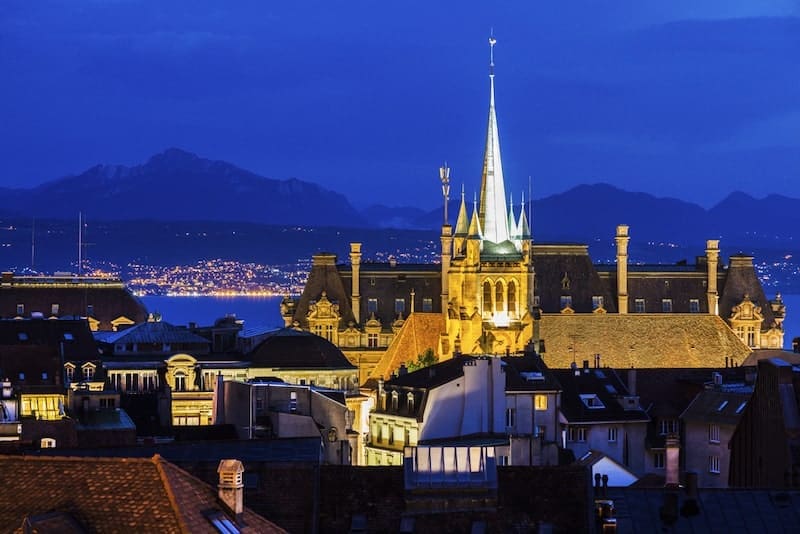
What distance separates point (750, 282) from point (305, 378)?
57997 millimetres

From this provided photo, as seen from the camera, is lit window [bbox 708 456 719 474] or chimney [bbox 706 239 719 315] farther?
chimney [bbox 706 239 719 315]

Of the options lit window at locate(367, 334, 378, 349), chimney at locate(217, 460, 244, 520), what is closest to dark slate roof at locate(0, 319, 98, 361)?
lit window at locate(367, 334, 378, 349)

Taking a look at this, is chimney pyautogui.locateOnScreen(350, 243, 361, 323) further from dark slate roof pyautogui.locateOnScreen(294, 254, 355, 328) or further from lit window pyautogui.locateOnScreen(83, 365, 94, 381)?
lit window pyautogui.locateOnScreen(83, 365, 94, 381)

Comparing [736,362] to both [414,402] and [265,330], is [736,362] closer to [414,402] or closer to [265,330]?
[265,330]

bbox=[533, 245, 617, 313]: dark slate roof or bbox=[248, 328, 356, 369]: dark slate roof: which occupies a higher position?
bbox=[533, 245, 617, 313]: dark slate roof

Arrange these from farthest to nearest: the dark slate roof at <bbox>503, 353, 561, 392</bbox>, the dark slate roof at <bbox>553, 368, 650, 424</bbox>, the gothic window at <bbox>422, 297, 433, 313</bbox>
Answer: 1. the gothic window at <bbox>422, 297, 433, 313</bbox>
2. the dark slate roof at <bbox>553, 368, 650, 424</bbox>
3. the dark slate roof at <bbox>503, 353, 561, 392</bbox>

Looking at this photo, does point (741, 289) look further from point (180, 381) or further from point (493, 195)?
point (180, 381)

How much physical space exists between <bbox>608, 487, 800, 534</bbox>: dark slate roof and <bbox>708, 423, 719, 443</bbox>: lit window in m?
39.3

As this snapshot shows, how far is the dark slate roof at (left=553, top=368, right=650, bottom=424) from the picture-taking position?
313 ft

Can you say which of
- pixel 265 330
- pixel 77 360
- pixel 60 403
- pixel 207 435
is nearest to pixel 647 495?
pixel 207 435

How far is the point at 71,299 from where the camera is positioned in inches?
5768

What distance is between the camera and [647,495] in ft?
168

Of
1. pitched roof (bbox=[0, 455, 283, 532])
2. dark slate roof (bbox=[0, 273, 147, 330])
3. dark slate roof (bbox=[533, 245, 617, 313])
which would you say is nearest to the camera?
pitched roof (bbox=[0, 455, 283, 532])

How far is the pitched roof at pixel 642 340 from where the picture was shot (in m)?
144
